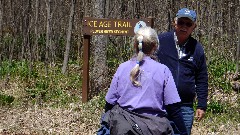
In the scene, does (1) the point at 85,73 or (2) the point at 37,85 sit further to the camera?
(2) the point at 37,85

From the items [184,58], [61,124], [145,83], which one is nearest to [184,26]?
[184,58]

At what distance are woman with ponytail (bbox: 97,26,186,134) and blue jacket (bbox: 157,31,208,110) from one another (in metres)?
0.83

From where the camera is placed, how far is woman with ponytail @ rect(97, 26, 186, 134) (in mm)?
3242

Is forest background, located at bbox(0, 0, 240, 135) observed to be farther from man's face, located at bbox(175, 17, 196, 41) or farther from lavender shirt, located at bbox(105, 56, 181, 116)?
lavender shirt, located at bbox(105, 56, 181, 116)

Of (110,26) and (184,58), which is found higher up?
(110,26)

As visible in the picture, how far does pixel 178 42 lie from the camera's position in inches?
167

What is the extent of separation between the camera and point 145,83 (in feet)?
10.6

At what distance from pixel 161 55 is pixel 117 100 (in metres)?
0.95

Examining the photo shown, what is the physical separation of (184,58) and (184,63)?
0.04m

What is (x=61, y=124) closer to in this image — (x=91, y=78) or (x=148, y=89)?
(x=91, y=78)

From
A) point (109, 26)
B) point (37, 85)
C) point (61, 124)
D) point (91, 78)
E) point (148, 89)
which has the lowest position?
point (61, 124)

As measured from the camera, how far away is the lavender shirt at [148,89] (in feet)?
10.6

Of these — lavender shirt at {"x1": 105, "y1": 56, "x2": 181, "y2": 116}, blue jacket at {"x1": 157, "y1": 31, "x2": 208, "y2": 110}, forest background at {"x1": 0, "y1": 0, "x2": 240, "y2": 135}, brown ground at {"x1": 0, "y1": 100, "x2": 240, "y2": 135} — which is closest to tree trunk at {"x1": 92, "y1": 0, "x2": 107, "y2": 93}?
forest background at {"x1": 0, "y1": 0, "x2": 240, "y2": 135}

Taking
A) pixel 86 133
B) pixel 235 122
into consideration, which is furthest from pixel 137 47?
pixel 235 122
